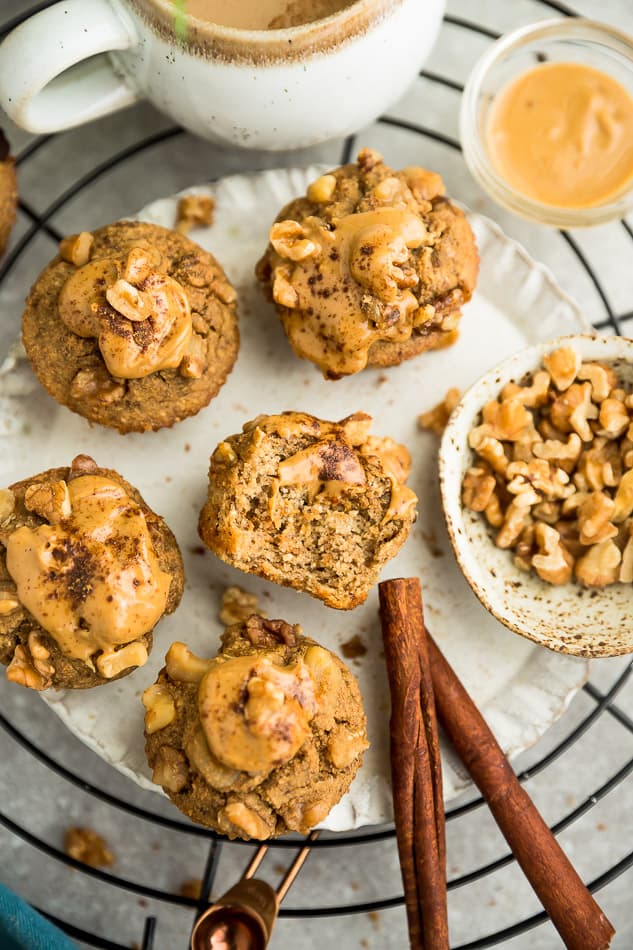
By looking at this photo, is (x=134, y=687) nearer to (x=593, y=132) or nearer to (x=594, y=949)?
(x=594, y=949)

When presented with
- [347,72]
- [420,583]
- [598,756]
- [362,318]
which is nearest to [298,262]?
[362,318]

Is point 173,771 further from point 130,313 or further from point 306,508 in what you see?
point 130,313

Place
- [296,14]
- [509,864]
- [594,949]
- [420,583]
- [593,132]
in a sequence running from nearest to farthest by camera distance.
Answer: [296,14]
[594,949]
[420,583]
[593,132]
[509,864]

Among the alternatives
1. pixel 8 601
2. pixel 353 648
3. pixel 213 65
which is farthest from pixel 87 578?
pixel 213 65

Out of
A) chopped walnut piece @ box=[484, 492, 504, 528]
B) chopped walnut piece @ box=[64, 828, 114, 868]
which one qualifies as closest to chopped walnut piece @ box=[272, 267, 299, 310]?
chopped walnut piece @ box=[484, 492, 504, 528]

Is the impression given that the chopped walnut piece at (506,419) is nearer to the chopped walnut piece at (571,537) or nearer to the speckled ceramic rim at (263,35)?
the chopped walnut piece at (571,537)

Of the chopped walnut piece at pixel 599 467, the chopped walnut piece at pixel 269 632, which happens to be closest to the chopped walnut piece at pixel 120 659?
the chopped walnut piece at pixel 269 632
